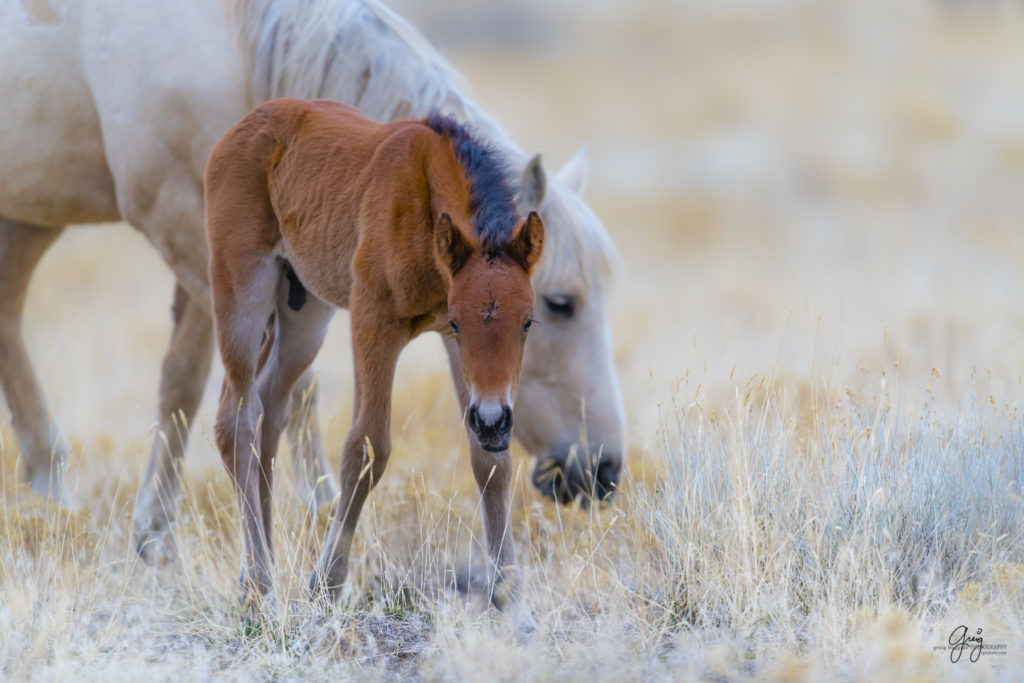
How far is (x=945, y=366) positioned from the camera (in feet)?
21.4

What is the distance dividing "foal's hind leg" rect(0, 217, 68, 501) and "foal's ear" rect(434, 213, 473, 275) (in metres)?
3.50

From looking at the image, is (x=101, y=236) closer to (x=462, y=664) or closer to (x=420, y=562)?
Answer: (x=420, y=562)

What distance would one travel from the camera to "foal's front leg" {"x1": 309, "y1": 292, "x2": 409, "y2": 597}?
297cm

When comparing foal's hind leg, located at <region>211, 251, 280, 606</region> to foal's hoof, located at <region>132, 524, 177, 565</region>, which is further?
foal's hoof, located at <region>132, 524, 177, 565</region>

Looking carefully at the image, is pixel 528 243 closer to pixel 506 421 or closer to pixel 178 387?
pixel 506 421

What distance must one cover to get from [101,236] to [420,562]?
550 inches

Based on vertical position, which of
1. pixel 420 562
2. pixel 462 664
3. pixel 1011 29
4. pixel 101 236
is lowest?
pixel 101 236

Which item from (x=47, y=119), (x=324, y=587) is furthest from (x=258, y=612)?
(x=47, y=119)

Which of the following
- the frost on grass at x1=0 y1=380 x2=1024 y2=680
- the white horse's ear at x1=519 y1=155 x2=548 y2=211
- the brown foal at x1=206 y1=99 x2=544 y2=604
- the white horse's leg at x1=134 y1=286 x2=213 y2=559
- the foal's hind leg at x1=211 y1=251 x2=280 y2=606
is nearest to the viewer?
the brown foal at x1=206 y1=99 x2=544 y2=604

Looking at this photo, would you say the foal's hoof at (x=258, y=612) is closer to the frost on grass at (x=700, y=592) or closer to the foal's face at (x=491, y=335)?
the frost on grass at (x=700, y=592)

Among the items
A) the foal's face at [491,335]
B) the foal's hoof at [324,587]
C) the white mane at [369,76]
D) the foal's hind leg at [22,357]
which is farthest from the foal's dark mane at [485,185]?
the foal's hind leg at [22,357]

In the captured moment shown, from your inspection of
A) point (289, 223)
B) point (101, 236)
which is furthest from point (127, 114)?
point (101, 236)

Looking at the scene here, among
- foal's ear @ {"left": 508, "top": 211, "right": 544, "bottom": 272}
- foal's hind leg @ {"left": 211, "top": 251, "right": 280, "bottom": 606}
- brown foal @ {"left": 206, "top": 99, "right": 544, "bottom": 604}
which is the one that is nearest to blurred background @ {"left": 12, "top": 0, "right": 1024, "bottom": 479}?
foal's hind leg @ {"left": 211, "top": 251, "right": 280, "bottom": 606}

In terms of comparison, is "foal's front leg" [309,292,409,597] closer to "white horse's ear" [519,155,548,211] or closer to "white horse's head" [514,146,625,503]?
"white horse's ear" [519,155,548,211]
